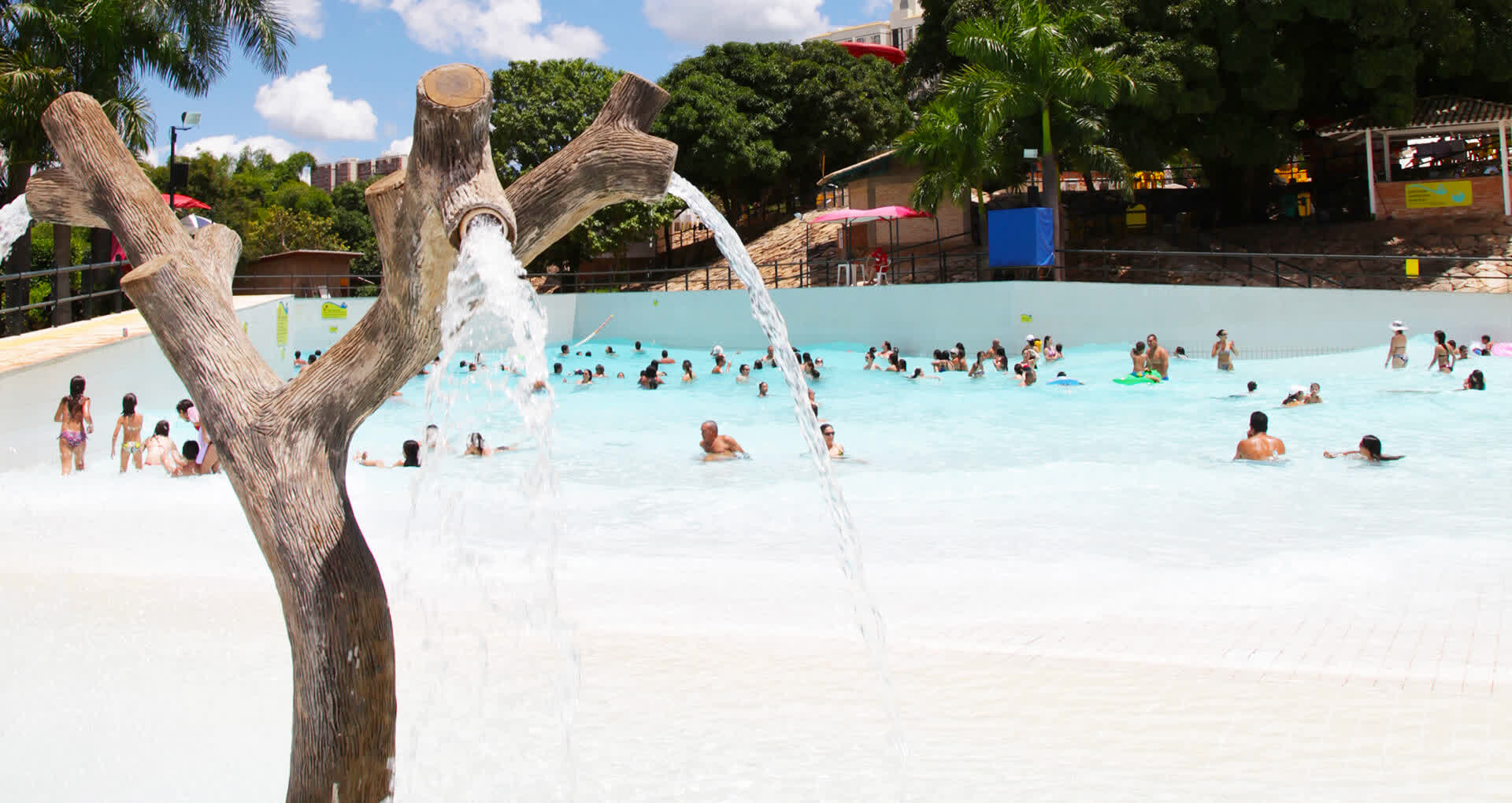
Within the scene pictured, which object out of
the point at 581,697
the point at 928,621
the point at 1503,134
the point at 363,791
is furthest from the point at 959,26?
the point at 363,791

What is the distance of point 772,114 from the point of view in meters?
41.8

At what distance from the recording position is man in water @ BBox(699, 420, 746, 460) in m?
15.5

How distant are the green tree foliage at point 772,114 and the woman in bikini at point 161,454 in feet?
89.8

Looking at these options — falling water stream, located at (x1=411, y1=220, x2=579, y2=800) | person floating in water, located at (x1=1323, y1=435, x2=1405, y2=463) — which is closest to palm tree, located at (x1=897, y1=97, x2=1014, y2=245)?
person floating in water, located at (x1=1323, y1=435, x2=1405, y2=463)

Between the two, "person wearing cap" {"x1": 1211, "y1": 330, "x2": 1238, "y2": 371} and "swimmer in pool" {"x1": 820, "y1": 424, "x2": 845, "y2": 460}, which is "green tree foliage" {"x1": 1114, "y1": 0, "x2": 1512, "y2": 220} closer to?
"person wearing cap" {"x1": 1211, "y1": 330, "x2": 1238, "y2": 371}

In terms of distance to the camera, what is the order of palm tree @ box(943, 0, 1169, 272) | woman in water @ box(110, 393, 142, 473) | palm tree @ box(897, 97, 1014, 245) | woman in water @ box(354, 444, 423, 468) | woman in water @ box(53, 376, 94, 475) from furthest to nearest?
1. palm tree @ box(897, 97, 1014, 245)
2. palm tree @ box(943, 0, 1169, 272)
3. woman in water @ box(354, 444, 423, 468)
4. woman in water @ box(110, 393, 142, 473)
5. woman in water @ box(53, 376, 94, 475)

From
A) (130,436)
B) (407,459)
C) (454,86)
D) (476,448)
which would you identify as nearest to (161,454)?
(130,436)

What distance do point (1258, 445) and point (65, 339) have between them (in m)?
15.9

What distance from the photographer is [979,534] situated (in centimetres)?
1046

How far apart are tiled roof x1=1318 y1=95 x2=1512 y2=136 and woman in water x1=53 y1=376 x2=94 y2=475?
1097 inches

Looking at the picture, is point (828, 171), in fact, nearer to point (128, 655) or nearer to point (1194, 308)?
point (1194, 308)

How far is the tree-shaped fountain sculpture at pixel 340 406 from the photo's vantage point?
3410 mm

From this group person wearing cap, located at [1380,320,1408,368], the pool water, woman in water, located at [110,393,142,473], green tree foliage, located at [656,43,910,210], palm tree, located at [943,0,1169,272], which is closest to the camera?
the pool water

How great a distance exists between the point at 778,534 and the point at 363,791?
7301 millimetres
